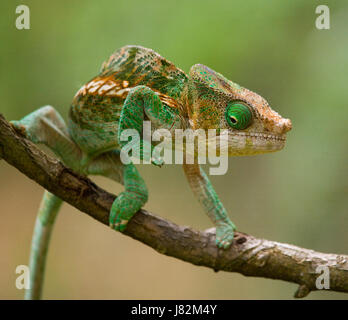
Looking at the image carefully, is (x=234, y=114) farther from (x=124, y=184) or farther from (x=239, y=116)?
(x=124, y=184)

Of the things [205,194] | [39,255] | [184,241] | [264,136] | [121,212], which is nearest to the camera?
[264,136]

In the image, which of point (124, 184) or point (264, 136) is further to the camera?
point (124, 184)

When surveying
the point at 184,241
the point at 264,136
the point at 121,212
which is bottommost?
the point at 184,241

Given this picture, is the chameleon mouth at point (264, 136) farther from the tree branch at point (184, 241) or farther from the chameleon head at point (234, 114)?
the tree branch at point (184, 241)

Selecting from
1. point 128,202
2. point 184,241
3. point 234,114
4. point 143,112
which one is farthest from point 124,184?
point 234,114

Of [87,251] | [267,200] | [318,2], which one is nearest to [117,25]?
[318,2]

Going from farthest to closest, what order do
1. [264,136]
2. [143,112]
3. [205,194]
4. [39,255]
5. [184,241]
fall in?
[39,255], [205,194], [184,241], [143,112], [264,136]
